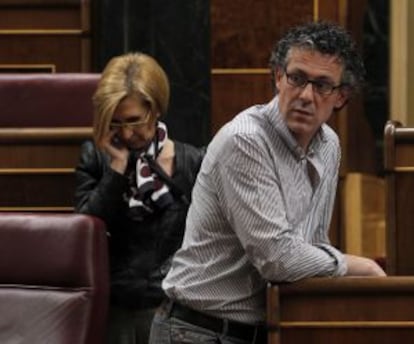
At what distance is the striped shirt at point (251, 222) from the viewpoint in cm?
126

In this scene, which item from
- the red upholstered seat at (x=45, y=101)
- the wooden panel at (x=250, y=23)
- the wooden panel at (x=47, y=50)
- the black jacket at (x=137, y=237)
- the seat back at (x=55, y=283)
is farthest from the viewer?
the wooden panel at (x=47, y=50)

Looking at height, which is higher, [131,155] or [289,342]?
[131,155]

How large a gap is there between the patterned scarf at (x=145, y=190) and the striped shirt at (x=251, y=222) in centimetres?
33

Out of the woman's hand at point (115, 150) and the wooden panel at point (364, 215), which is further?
the wooden panel at point (364, 215)

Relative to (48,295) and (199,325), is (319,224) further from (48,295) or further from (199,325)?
(48,295)

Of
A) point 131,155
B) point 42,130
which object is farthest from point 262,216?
point 42,130

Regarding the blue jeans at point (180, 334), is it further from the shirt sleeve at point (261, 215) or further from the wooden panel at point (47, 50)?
the wooden panel at point (47, 50)

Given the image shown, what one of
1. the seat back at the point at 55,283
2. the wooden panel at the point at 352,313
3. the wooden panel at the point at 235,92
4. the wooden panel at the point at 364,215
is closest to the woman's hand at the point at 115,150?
the seat back at the point at 55,283

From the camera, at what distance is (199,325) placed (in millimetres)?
1312

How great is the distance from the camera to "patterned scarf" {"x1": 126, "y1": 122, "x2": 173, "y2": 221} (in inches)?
65.6

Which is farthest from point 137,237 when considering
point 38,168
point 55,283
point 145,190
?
point 38,168

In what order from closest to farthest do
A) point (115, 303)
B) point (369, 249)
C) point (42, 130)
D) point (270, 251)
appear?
point (270, 251), point (115, 303), point (42, 130), point (369, 249)

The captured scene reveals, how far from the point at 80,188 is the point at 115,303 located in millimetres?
170

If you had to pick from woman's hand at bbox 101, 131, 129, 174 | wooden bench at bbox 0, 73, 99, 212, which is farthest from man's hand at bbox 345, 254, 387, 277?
wooden bench at bbox 0, 73, 99, 212
